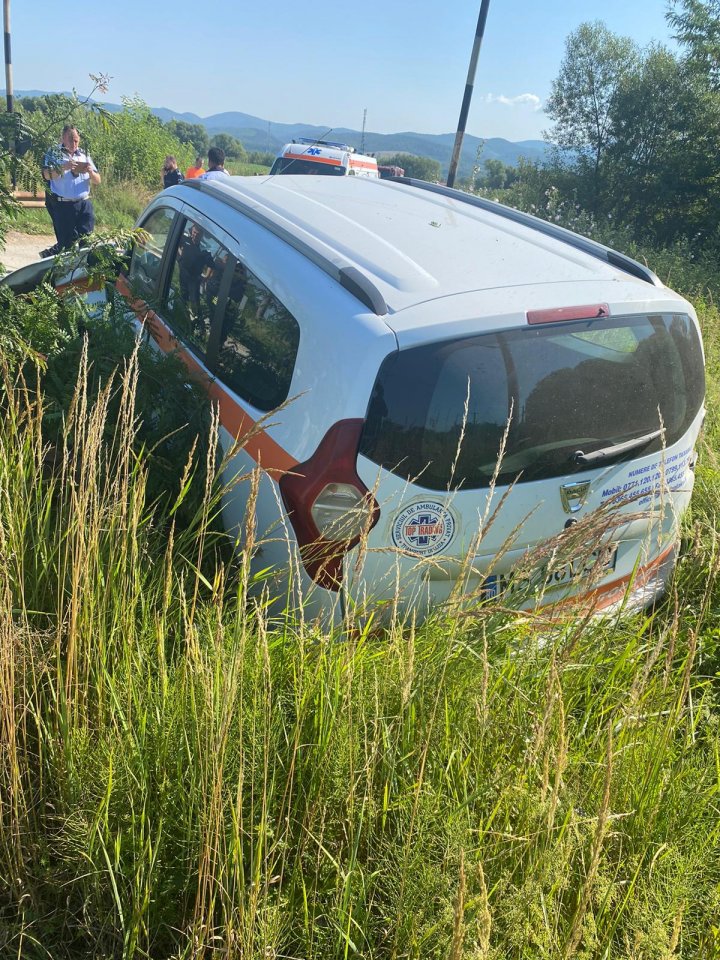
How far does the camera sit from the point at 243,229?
136 inches

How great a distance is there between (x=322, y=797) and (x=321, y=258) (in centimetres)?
195

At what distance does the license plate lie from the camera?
196cm

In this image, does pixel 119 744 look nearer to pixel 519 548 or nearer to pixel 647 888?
pixel 647 888

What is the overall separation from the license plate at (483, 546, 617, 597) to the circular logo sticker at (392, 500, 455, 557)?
22 cm

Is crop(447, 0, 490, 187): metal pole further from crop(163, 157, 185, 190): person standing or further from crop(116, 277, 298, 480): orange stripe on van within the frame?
crop(116, 277, 298, 480): orange stripe on van

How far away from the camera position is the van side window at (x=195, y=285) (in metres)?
3.59

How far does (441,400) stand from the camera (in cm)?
257

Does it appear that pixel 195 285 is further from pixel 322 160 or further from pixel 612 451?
pixel 322 160

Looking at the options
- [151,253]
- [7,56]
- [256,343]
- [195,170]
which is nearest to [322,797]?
[256,343]

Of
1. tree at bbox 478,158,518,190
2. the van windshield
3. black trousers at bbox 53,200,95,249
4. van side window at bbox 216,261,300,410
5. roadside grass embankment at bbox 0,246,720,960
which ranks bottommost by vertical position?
roadside grass embankment at bbox 0,246,720,960

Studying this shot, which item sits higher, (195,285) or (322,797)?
(195,285)

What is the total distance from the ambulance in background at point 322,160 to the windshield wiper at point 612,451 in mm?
14237

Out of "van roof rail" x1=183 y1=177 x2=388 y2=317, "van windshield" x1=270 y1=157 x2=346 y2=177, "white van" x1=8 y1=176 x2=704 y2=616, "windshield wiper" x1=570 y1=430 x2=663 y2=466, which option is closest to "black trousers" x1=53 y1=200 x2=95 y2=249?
"van windshield" x1=270 y1=157 x2=346 y2=177

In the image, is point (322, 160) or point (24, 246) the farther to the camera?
point (322, 160)
